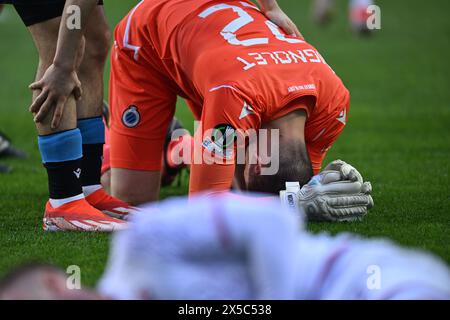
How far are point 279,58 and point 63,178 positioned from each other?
1016mm

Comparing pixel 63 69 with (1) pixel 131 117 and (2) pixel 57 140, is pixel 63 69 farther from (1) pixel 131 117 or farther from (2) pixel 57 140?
(1) pixel 131 117

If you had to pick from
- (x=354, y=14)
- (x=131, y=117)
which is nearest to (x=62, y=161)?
(x=131, y=117)

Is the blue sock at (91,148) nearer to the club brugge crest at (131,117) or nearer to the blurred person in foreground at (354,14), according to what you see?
the club brugge crest at (131,117)

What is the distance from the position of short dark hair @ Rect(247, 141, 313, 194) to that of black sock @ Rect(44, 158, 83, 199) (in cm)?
75

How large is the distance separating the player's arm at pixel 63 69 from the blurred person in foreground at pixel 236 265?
1.59 metres

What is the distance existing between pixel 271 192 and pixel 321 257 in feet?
6.21

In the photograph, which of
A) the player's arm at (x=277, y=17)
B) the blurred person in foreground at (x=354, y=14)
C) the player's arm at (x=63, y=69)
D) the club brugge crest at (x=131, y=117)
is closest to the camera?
the player's arm at (x=63, y=69)

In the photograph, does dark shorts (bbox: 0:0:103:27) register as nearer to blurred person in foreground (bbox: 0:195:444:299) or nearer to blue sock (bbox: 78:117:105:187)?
blue sock (bbox: 78:117:105:187)

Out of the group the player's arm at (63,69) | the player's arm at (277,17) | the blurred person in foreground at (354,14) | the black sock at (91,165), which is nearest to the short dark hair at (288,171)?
the player's arm at (277,17)

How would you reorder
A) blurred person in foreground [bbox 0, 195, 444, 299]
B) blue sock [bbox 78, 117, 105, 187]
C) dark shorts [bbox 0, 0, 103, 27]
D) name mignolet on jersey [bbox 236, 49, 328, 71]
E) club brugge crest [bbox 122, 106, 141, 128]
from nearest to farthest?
blurred person in foreground [bbox 0, 195, 444, 299] < dark shorts [bbox 0, 0, 103, 27] < name mignolet on jersey [bbox 236, 49, 328, 71] < blue sock [bbox 78, 117, 105, 187] < club brugge crest [bbox 122, 106, 141, 128]

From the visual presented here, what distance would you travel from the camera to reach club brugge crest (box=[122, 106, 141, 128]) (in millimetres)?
4355

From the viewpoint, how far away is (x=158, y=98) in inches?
171

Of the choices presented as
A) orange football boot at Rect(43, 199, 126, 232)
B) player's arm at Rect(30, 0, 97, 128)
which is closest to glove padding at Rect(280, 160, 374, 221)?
orange football boot at Rect(43, 199, 126, 232)

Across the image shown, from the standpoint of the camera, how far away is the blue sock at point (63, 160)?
3662mm
